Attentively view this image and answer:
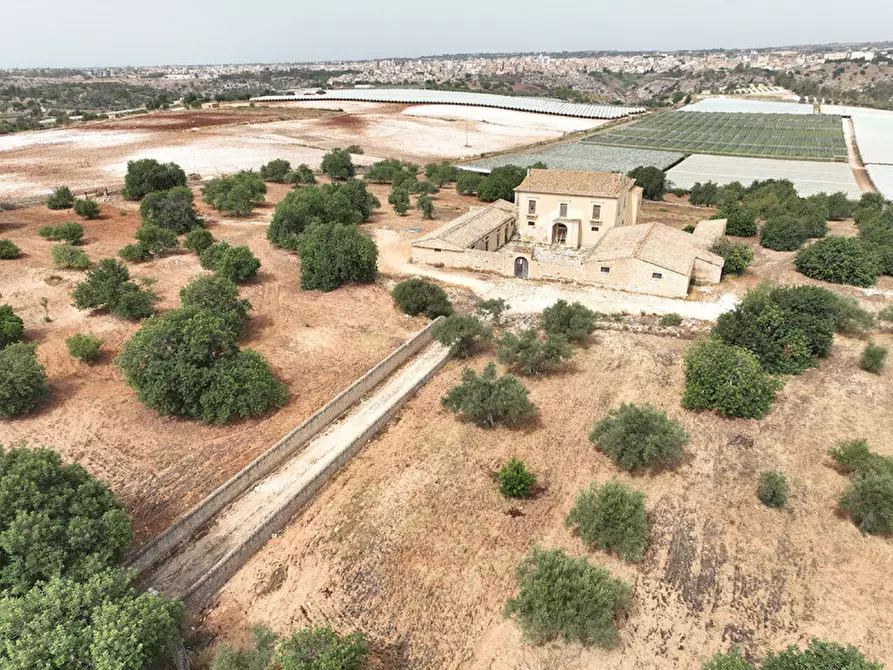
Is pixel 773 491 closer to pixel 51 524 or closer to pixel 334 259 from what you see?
pixel 51 524

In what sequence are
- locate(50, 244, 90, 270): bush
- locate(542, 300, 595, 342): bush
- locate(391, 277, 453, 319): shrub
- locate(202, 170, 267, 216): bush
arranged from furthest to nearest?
locate(202, 170, 267, 216): bush < locate(50, 244, 90, 270): bush < locate(391, 277, 453, 319): shrub < locate(542, 300, 595, 342): bush

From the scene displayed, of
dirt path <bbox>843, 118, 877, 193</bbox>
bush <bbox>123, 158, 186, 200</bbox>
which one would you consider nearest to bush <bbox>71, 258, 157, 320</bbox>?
bush <bbox>123, 158, 186, 200</bbox>

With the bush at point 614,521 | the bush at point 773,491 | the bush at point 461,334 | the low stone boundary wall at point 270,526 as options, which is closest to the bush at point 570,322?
the bush at point 461,334

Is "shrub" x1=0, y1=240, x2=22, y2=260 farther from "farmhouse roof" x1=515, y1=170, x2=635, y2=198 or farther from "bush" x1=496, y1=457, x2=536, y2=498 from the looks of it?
"bush" x1=496, y1=457, x2=536, y2=498

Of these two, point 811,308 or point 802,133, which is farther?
point 802,133

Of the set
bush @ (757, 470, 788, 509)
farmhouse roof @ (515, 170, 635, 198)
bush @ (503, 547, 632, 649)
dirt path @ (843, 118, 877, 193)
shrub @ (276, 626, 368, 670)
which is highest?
farmhouse roof @ (515, 170, 635, 198)

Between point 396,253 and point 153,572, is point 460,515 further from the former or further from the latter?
point 396,253

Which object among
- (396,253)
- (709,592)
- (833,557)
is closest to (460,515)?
(709,592)
